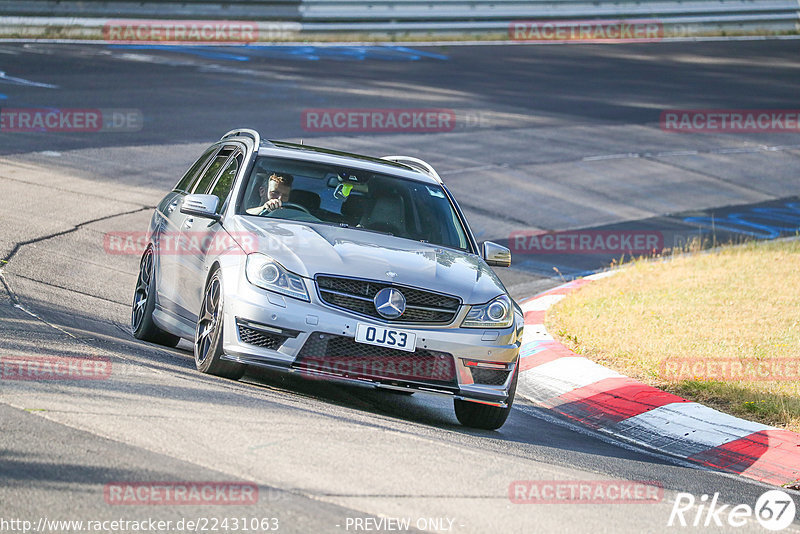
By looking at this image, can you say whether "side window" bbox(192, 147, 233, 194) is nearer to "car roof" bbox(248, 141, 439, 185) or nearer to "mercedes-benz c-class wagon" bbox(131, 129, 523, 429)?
"mercedes-benz c-class wagon" bbox(131, 129, 523, 429)

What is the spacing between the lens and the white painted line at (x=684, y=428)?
834 cm

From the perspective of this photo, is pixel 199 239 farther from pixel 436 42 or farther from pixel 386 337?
pixel 436 42

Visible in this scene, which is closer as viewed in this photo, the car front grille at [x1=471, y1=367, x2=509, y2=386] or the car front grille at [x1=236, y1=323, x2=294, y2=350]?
the car front grille at [x1=236, y1=323, x2=294, y2=350]

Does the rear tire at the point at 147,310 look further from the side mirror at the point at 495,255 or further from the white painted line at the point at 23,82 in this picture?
the white painted line at the point at 23,82

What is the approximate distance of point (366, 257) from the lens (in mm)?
7539

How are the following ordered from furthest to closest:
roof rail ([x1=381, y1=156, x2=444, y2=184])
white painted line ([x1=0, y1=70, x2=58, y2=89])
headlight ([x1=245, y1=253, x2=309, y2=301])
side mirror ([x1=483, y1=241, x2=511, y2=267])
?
white painted line ([x1=0, y1=70, x2=58, y2=89])
roof rail ([x1=381, y1=156, x2=444, y2=184])
side mirror ([x1=483, y1=241, x2=511, y2=267])
headlight ([x1=245, y1=253, x2=309, y2=301])

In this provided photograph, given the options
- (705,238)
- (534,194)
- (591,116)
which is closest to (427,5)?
(591,116)

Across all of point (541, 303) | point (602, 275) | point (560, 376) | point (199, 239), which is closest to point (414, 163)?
point (560, 376)

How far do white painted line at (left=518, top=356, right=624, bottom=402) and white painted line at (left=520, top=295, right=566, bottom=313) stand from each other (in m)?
2.12

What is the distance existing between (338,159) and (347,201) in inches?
20.8

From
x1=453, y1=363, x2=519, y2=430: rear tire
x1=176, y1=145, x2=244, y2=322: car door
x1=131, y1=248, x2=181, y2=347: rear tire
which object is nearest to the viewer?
x1=453, y1=363, x2=519, y2=430: rear tire

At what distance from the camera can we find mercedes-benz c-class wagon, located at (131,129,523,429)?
720 centimetres

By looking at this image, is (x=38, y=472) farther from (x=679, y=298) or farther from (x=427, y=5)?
(x=427, y=5)

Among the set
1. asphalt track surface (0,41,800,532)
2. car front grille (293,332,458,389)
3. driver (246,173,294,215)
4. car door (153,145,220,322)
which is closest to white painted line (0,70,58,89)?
asphalt track surface (0,41,800,532)
